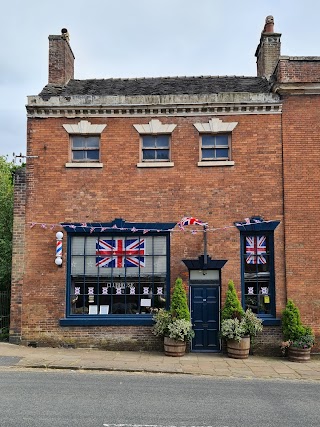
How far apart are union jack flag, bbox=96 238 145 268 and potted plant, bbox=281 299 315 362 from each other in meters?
4.68

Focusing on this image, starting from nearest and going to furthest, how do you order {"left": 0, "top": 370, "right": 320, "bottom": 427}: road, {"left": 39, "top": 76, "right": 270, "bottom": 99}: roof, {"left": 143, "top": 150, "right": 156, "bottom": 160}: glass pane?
{"left": 0, "top": 370, "right": 320, "bottom": 427}: road
{"left": 143, "top": 150, "right": 156, "bottom": 160}: glass pane
{"left": 39, "top": 76, "right": 270, "bottom": 99}: roof

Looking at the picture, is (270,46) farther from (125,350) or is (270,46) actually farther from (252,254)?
(125,350)

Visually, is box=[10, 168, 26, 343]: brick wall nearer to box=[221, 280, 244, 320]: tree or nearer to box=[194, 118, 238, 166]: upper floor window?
box=[194, 118, 238, 166]: upper floor window

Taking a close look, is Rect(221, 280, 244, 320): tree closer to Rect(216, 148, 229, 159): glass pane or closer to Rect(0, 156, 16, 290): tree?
Rect(216, 148, 229, 159): glass pane

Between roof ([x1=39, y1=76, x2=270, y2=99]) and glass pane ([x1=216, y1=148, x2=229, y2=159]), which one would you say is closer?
glass pane ([x1=216, y1=148, x2=229, y2=159])

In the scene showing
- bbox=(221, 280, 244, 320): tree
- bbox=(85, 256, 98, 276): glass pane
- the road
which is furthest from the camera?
bbox=(85, 256, 98, 276): glass pane

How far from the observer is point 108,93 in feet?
54.3

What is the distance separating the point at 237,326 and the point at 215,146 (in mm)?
5753

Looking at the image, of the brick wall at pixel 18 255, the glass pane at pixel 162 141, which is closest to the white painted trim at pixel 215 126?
the glass pane at pixel 162 141

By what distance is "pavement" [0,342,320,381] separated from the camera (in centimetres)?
1168

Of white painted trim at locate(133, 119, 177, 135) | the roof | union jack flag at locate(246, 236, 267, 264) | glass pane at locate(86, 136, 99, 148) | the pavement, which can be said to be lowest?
the pavement

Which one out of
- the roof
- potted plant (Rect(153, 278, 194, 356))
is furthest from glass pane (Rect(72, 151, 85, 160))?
potted plant (Rect(153, 278, 194, 356))

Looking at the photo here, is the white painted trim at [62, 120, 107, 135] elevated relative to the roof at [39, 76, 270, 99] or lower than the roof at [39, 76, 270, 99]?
lower

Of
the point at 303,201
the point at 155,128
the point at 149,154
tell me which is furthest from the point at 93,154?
the point at 303,201
